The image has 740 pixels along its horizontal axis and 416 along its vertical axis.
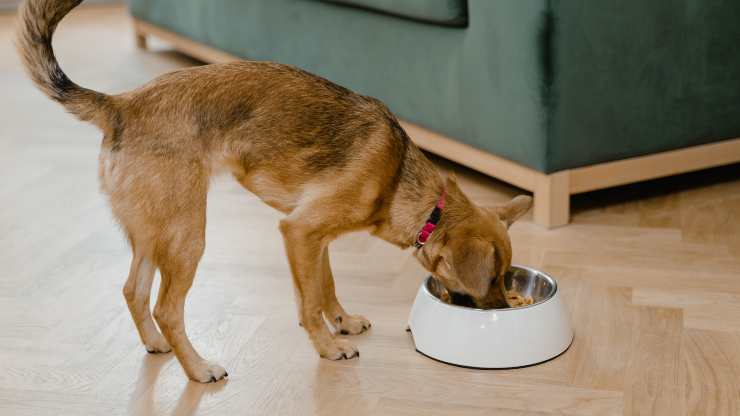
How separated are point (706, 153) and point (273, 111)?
6.01 ft

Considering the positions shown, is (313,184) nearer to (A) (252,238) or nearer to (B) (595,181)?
(A) (252,238)

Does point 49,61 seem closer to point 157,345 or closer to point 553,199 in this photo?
point 157,345

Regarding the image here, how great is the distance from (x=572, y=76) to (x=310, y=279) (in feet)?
4.04

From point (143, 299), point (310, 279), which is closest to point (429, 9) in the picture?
point (310, 279)

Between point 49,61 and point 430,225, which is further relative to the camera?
point 430,225

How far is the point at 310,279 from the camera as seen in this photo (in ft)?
7.97

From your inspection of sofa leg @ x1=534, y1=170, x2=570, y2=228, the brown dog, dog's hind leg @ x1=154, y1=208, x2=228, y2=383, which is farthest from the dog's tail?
sofa leg @ x1=534, y1=170, x2=570, y2=228

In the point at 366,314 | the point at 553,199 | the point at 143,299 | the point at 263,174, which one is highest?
the point at 263,174

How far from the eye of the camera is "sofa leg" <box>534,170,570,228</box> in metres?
3.25

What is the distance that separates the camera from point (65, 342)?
2.58m

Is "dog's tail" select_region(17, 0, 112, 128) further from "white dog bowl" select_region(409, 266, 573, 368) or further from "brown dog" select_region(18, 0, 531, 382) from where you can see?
"white dog bowl" select_region(409, 266, 573, 368)

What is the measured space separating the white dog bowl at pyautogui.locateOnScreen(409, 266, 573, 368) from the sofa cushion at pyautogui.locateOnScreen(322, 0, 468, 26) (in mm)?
1263

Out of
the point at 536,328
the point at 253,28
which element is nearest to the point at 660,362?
the point at 536,328

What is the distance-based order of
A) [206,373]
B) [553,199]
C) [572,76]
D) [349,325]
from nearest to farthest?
1. [206,373]
2. [349,325]
3. [572,76]
4. [553,199]
